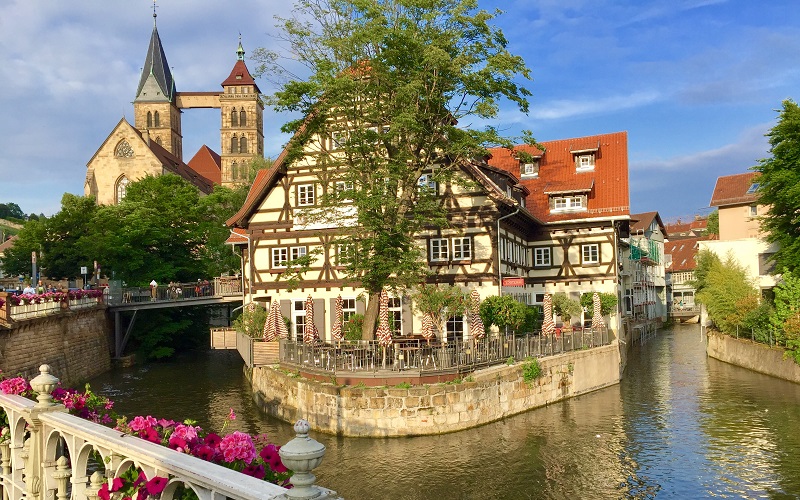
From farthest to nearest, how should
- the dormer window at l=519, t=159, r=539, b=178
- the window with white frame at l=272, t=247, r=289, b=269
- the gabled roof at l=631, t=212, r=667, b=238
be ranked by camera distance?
the gabled roof at l=631, t=212, r=667, b=238
the dormer window at l=519, t=159, r=539, b=178
the window with white frame at l=272, t=247, r=289, b=269

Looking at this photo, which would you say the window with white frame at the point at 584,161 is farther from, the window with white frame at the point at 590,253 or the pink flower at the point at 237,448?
the pink flower at the point at 237,448

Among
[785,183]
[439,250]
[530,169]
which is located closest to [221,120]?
[530,169]

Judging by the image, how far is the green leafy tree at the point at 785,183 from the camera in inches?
1227

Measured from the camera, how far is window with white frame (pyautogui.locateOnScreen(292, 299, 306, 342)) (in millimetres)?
30920

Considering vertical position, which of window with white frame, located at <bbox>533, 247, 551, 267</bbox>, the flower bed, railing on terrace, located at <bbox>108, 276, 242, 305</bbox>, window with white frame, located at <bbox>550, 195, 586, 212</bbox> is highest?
window with white frame, located at <bbox>550, 195, 586, 212</bbox>

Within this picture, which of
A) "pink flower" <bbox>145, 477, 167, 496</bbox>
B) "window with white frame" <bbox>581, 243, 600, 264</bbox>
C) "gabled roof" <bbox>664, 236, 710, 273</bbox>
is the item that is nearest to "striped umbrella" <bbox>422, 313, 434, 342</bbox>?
"window with white frame" <bbox>581, 243, 600, 264</bbox>

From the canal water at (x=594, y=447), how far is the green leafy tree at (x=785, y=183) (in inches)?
267

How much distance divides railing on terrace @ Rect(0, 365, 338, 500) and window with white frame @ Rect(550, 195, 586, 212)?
1255 inches

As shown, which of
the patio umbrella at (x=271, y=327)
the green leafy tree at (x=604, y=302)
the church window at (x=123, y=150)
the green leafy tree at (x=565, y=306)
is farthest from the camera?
the church window at (x=123, y=150)

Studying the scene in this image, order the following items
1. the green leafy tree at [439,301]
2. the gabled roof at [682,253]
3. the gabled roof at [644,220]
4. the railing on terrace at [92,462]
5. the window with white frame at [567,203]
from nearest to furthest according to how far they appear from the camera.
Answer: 1. the railing on terrace at [92,462]
2. the green leafy tree at [439,301]
3. the window with white frame at [567,203]
4. the gabled roof at [644,220]
5. the gabled roof at [682,253]

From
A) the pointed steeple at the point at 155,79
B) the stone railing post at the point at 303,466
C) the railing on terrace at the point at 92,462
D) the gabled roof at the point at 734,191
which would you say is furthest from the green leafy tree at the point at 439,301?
the pointed steeple at the point at 155,79

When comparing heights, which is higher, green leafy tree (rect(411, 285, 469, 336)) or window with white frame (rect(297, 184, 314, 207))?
window with white frame (rect(297, 184, 314, 207))

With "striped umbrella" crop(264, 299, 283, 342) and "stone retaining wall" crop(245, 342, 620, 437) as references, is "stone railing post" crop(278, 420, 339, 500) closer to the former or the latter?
"stone retaining wall" crop(245, 342, 620, 437)

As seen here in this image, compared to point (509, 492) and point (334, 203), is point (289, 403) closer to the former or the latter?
point (334, 203)
